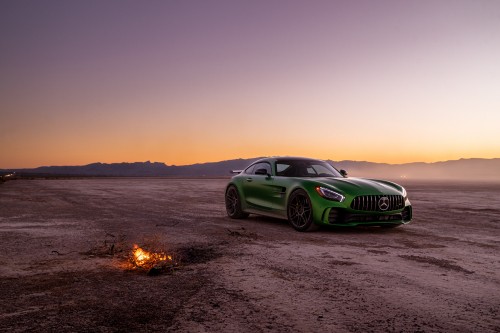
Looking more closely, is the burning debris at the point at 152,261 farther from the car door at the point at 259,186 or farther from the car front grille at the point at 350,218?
the car door at the point at 259,186

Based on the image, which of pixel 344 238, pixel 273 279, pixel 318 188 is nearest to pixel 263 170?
pixel 318 188

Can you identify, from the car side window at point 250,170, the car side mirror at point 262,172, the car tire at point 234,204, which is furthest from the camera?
the car side window at point 250,170

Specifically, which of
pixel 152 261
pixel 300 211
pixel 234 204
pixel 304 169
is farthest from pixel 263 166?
pixel 152 261

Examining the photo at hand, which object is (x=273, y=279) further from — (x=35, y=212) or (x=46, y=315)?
(x=35, y=212)

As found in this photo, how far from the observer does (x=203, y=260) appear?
603 centimetres

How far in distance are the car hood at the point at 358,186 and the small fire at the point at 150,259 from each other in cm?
403

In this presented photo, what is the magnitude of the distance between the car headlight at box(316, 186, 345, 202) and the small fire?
12.2 ft

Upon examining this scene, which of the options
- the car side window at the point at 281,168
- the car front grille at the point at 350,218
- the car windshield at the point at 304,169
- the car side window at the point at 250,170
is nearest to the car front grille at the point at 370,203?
the car front grille at the point at 350,218

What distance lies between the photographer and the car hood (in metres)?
9.02

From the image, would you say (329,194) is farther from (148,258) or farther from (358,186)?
(148,258)

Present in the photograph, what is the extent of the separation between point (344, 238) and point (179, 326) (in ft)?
17.2

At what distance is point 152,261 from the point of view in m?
5.75

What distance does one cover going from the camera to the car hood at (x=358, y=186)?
9.02 m

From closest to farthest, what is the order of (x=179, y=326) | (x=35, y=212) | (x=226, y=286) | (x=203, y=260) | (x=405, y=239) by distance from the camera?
(x=179, y=326) < (x=226, y=286) < (x=203, y=260) < (x=405, y=239) < (x=35, y=212)
